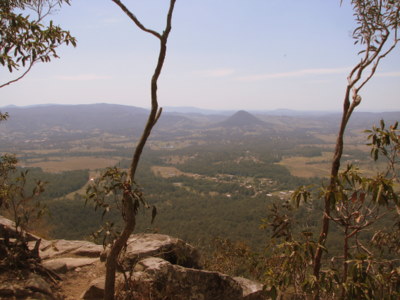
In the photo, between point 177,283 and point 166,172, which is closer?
point 177,283

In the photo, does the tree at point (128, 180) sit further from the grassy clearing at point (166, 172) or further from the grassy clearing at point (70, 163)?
the grassy clearing at point (70, 163)

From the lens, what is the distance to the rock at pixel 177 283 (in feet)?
14.9

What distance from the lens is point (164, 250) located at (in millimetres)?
6000

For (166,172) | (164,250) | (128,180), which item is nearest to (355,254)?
(128,180)

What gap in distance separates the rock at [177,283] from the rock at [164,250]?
0.44 m

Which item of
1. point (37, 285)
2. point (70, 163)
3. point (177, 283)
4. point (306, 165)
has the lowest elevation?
point (70, 163)

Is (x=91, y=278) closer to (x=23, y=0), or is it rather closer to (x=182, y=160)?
(x=23, y=0)

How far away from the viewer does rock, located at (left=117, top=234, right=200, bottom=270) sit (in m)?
5.81

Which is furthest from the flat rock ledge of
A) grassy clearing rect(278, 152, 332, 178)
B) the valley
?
grassy clearing rect(278, 152, 332, 178)

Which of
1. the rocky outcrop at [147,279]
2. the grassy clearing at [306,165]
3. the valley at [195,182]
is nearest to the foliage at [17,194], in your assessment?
the valley at [195,182]

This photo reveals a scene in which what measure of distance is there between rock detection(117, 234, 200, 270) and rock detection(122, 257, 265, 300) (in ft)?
1.46

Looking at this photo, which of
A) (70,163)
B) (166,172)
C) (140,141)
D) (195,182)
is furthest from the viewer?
(70,163)

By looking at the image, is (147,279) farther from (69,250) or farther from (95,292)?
(69,250)

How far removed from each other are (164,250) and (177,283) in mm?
1116
